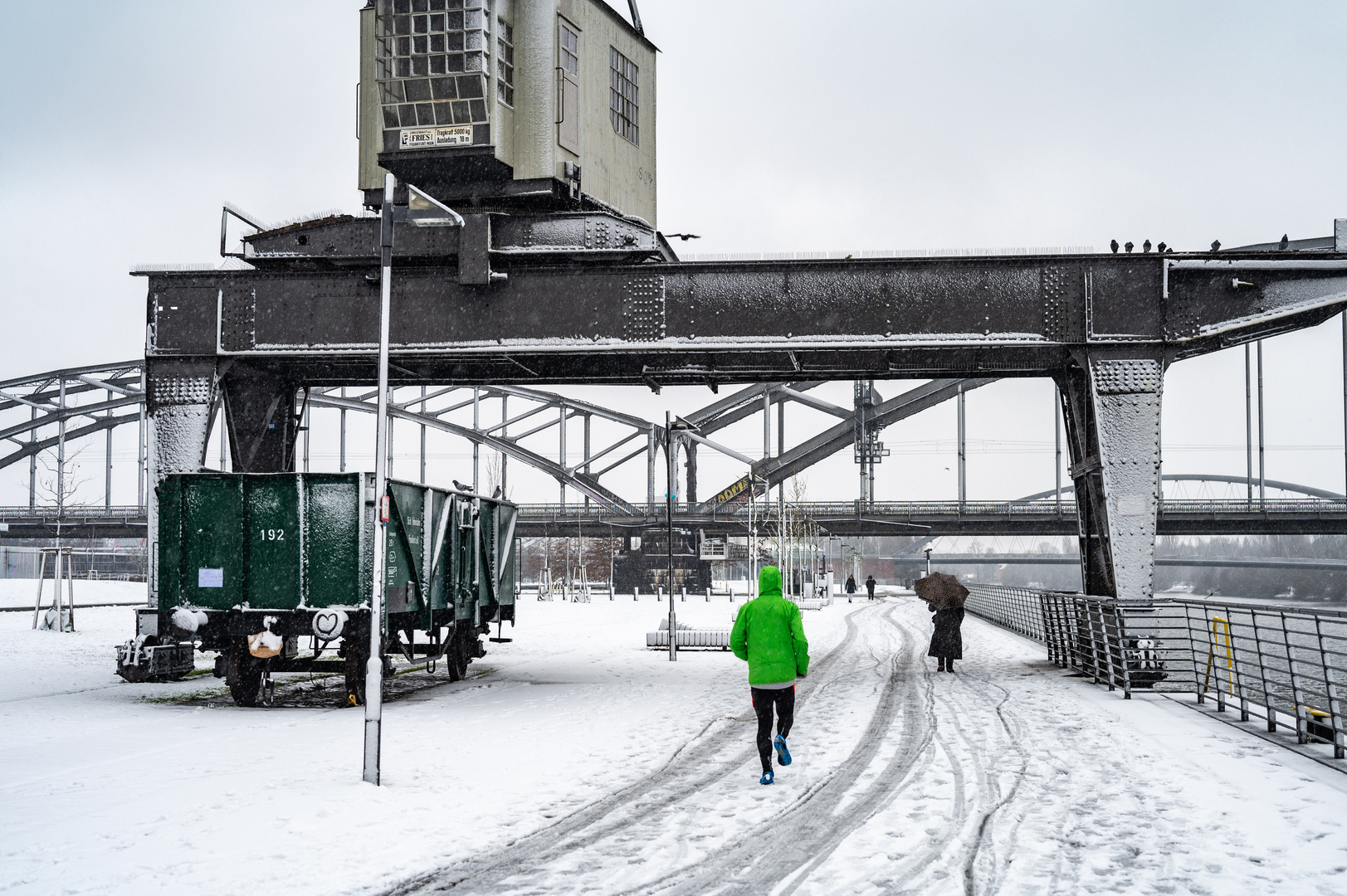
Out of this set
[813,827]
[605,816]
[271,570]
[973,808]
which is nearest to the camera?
[813,827]

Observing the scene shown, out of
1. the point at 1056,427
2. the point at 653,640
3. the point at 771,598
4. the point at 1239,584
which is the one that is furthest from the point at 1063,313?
the point at 1239,584

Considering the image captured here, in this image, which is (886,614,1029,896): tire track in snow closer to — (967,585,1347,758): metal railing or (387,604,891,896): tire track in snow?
(387,604,891,896): tire track in snow

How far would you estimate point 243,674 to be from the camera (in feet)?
50.8

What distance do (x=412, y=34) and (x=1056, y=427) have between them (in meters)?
83.4

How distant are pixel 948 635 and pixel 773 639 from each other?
11.7 m

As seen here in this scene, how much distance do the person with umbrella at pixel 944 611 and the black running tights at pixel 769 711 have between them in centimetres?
1058

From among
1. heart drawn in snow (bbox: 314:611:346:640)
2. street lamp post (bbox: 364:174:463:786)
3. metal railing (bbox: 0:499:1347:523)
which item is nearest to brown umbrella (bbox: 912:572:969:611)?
heart drawn in snow (bbox: 314:611:346:640)

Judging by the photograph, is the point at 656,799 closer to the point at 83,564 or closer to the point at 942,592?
the point at 942,592

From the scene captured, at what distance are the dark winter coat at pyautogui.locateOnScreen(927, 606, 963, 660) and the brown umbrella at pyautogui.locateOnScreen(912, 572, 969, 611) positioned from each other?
0.41 feet

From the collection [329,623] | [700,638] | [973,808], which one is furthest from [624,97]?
[973,808]

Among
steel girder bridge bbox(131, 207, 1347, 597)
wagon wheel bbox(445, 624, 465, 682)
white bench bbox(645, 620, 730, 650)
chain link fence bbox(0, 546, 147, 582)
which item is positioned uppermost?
steel girder bridge bbox(131, 207, 1347, 597)

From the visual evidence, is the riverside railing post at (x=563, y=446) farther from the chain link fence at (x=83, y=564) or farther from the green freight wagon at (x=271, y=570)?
the green freight wagon at (x=271, y=570)

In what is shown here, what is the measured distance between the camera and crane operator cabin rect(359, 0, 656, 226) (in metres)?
17.2

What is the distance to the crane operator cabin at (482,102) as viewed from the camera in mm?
17203
